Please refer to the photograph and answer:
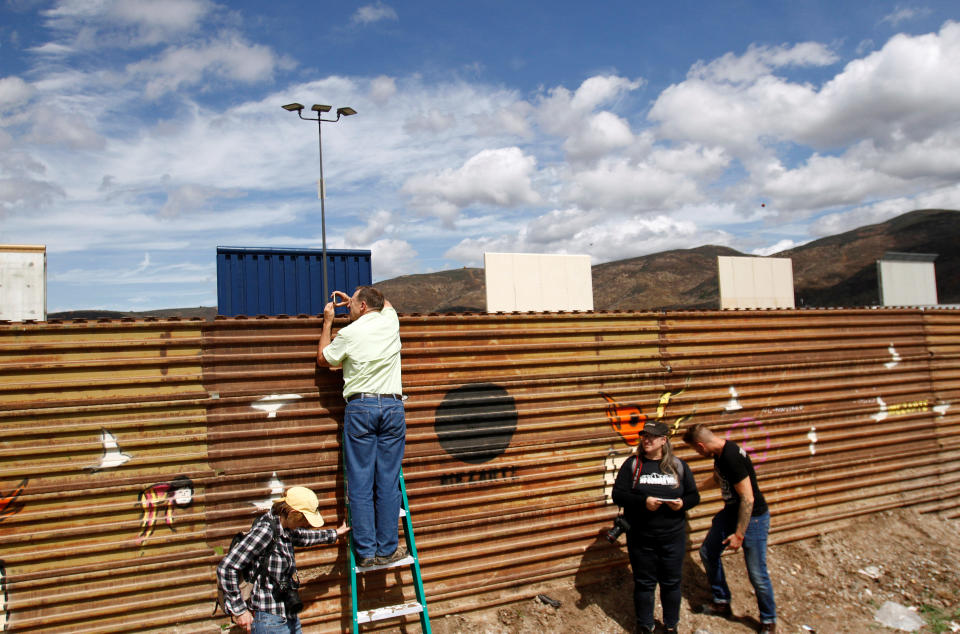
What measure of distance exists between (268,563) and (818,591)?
5.71m

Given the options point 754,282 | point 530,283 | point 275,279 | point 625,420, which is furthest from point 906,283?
point 275,279

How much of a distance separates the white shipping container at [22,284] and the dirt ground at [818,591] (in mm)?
4715

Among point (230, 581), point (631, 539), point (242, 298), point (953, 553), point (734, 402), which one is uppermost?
point (242, 298)

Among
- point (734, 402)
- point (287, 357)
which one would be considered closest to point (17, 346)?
point (287, 357)

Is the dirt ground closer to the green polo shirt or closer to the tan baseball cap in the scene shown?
the tan baseball cap

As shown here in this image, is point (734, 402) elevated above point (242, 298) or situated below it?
below

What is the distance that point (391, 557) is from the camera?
464cm

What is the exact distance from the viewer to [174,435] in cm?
468

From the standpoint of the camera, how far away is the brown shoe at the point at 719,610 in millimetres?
5625

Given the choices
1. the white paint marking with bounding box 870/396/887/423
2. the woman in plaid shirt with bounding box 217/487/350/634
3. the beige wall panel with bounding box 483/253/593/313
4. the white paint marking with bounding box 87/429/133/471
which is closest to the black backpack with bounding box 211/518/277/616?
the woman in plaid shirt with bounding box 217/487/350/634

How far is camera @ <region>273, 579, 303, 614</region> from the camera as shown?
3805 millimetres

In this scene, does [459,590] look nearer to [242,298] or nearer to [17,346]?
[17,346]

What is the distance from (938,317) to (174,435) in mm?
9787

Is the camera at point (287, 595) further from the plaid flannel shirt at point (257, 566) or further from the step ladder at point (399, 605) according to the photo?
the step ladder at point (399, 605)
